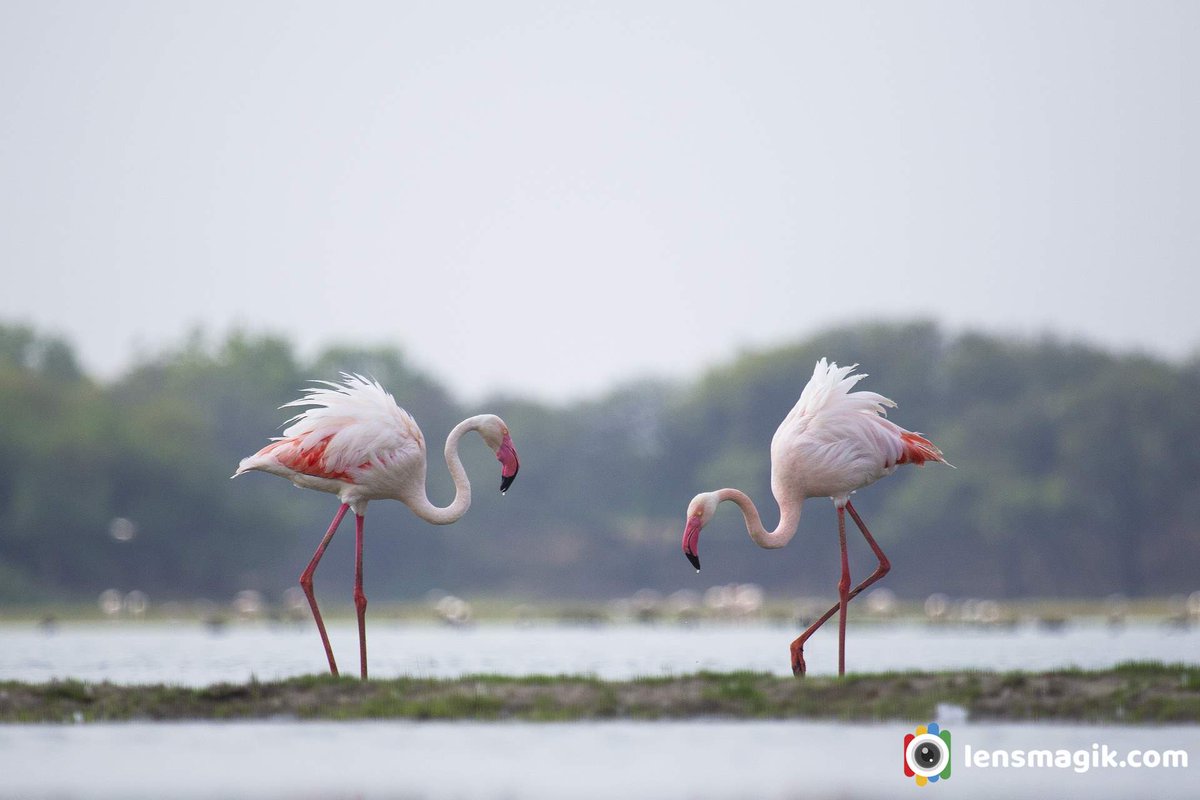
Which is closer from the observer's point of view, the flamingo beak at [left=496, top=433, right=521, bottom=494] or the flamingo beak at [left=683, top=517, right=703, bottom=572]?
the flamingo beak at [left=683, top=517, right=703, bottom=572]

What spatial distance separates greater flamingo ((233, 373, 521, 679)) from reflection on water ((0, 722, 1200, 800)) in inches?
152

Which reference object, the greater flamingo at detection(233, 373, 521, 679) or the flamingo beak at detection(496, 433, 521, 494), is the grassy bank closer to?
the greater flamingo at detection(233, 373, 521, 679)

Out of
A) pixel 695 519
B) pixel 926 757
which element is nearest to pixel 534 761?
pixel 926 757

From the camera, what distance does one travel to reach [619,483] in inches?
3460

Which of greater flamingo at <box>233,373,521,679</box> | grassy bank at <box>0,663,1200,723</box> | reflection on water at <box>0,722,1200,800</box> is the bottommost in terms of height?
reflection on water at <box>0,722,1200,800</box>

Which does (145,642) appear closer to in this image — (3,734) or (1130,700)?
(3,734)

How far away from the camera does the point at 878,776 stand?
10.3 m

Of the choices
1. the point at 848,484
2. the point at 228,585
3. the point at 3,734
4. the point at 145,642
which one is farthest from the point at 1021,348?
the point at 3,734

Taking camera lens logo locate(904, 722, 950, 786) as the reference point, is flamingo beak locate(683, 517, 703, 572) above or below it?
above

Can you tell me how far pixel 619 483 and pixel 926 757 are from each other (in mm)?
77209

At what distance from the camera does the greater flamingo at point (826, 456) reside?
1642 centimetres

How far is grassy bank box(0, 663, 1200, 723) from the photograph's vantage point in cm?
1243

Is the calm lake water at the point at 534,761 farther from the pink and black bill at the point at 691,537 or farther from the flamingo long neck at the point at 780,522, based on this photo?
the flamingo long neck at the point at 780,522

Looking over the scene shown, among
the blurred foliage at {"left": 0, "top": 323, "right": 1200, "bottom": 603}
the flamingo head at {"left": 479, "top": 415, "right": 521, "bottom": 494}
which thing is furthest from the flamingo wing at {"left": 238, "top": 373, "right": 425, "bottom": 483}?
the blurred foliage at {"left": 0, "top": 323, "right": 1200, "bottom": 603}
